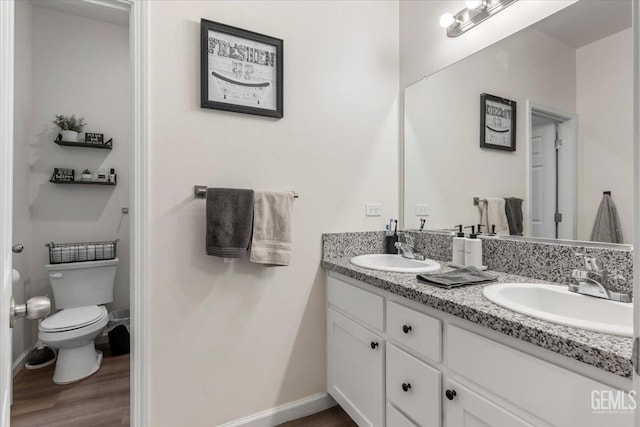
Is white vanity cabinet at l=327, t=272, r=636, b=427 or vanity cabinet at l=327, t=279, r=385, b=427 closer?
white vanity cabinet at l=327, t=272, r=636, b=427

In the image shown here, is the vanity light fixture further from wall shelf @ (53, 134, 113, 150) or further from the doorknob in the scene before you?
wall shelf @ (53, 134, 113, 150)

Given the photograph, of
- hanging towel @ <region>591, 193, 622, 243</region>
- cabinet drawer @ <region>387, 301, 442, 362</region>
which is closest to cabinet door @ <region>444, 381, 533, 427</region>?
cabinet drawer @ <region>387, 301, 442, 362</region>

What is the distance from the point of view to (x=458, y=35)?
5.46ft

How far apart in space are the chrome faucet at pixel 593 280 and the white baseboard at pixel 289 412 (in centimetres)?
139

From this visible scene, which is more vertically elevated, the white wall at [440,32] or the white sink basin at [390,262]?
the white wall at [440,32]

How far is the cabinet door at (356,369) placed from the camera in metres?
1.36

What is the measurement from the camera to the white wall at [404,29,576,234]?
4.29ft

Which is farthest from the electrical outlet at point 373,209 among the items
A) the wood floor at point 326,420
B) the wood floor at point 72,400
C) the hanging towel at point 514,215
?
the wood floor at point 72,400

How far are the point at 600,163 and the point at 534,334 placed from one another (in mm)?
803

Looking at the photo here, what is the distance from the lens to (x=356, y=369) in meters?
1.51

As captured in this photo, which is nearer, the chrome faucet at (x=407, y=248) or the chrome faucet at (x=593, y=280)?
the chrome faucet at (x=593, y=280)

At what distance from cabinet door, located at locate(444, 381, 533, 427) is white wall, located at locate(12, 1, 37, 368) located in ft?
8.88

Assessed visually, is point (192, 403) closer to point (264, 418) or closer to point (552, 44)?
point (264, 418)

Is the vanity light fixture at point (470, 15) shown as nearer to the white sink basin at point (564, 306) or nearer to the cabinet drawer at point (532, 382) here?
the white sink basin at point (564, 306)
